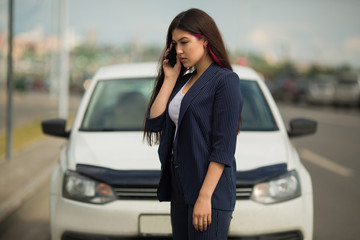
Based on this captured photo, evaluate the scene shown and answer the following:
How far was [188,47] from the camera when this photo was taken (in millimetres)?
2221

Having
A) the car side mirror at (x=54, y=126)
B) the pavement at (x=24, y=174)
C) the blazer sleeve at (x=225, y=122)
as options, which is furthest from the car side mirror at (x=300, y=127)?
the pavement at (x=24, y=174)

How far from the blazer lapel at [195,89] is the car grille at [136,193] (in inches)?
48.0

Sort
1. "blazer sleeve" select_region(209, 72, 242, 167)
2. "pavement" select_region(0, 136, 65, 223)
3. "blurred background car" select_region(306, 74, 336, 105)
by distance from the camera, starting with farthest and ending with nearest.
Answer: "blurred background car" select_region(306, 74, 336, 105) → "pavement" select_region(0, 136, 65, 223) → "blazer sleeve" select_region(209, 72, 242, 167)

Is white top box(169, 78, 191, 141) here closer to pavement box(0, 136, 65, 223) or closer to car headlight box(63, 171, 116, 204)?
car headlight box(63, 171, 116, 204)

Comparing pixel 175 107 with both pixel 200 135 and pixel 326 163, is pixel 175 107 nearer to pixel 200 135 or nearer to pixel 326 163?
pixel 200 135

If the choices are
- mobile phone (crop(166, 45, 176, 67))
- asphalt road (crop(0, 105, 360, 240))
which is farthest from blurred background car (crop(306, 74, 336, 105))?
→ mobile phone (crop(166, 45, 176, 67))

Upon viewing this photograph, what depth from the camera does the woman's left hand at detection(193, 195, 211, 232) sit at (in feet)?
6.83

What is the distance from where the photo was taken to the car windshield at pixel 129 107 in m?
4.36

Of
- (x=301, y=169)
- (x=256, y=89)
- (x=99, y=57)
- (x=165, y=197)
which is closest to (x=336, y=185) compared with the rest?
(x=256, y=89)

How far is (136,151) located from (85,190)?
447 mm

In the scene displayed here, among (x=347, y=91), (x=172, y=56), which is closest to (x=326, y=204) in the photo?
(x=172, y=56)

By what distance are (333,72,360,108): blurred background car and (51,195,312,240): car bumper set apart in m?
28.4

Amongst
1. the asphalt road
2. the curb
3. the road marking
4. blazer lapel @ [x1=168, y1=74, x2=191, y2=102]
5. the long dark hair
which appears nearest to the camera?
the long dark hair

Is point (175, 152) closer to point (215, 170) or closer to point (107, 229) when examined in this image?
point (215, 170)
